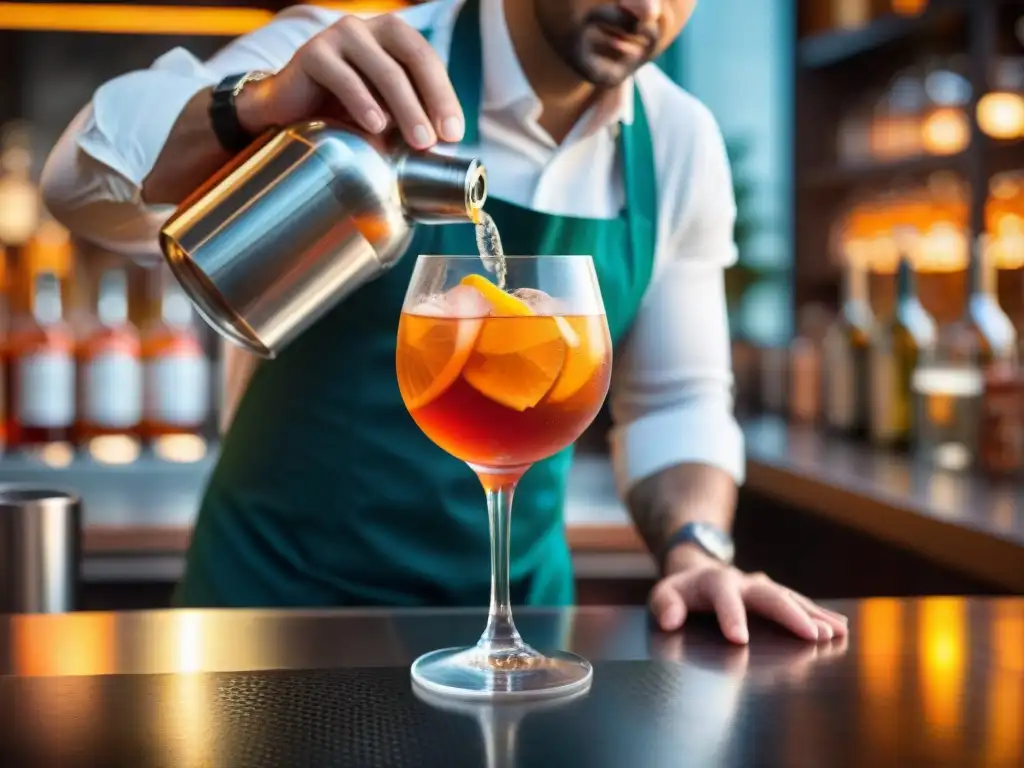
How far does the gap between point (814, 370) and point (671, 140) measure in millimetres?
1612

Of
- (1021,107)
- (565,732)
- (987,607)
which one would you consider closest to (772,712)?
(565,732)

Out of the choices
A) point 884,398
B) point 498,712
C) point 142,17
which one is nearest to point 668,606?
point 498,712

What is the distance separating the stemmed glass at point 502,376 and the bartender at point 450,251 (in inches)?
14.6

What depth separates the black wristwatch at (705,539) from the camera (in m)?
1.22

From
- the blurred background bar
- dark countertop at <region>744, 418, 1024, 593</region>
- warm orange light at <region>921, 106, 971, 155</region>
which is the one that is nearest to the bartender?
dark countertop at <region>744, 418, 1024, 593</region>

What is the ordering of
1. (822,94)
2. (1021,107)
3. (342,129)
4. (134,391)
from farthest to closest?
(822,94) → (134,391) → (1021,107) → (342,129)

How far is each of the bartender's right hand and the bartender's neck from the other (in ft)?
1.52

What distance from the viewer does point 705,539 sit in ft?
4.02

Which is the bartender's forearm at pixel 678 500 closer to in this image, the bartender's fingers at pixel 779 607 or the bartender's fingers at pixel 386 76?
the bartender's fingers at pixel 779 607

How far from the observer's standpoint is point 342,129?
1033 millimetres

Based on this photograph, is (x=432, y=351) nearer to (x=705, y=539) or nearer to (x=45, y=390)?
(x=705, y=539)

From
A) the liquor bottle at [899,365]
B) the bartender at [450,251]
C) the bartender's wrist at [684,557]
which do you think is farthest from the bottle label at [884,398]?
the bartender's wrist at [684,557]

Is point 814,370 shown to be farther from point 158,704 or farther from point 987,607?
point 158,704

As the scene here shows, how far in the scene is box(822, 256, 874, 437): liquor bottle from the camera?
8.95 feet
